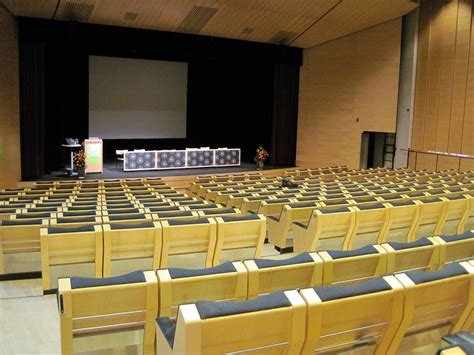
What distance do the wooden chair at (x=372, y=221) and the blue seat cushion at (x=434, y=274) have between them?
242 centimetres

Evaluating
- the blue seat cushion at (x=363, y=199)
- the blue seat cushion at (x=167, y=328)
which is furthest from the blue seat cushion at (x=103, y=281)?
the blue seat cushion at (x=363, y=199)

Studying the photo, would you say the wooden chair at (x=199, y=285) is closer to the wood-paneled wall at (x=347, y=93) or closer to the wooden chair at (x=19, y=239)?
the wooden chair at (x=19, y=239)

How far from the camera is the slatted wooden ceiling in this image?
1259 cm

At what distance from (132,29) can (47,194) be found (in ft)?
22.5

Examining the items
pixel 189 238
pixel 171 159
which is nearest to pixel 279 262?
pixel 189 238

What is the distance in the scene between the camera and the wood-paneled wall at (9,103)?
1209cm

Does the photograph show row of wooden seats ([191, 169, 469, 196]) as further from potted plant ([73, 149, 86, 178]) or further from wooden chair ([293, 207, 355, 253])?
wooden chair ([293, 207, 355, 253])

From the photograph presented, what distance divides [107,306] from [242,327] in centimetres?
89

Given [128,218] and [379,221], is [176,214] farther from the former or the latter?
[379,221]

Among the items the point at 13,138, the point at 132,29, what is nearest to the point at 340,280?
the point at 13,138

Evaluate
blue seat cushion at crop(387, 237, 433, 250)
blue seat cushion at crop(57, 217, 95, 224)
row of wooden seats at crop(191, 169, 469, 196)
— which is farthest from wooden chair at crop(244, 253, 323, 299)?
row of wooden seats at crop(191, 169, 469, 196)

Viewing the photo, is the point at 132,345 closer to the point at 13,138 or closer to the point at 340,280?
the point at 340,280

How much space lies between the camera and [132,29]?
1426 cm

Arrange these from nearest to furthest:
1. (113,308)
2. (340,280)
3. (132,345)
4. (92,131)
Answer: (113,308), (132,345), (340,280), (92,131)
